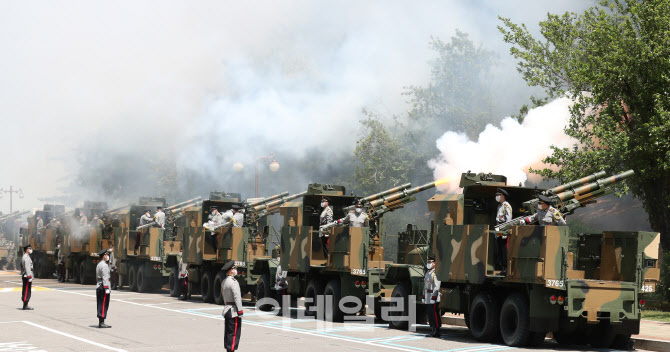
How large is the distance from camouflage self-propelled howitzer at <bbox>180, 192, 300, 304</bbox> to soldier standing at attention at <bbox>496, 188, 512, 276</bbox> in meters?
9.27

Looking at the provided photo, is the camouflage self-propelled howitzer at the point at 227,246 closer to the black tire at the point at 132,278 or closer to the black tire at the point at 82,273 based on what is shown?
the black tire at the point at 132,278

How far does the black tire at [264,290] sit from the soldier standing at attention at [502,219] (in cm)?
949

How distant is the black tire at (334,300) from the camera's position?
2250cm

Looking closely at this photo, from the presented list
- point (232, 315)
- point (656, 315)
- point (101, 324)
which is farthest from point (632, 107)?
point (232, 315)

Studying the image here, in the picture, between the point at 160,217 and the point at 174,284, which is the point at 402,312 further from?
the point at 160,217

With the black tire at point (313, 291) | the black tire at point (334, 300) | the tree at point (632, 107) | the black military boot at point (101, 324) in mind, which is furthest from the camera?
the tree at point (632, 107)

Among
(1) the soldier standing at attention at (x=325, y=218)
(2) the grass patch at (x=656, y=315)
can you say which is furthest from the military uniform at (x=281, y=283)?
(2) the grass patch at (x=656, y=315)

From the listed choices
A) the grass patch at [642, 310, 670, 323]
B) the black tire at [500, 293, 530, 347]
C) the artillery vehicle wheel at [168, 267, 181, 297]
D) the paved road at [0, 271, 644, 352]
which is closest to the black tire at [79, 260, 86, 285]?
the artillery vehicle wheel at [168, 267, 181, 297]

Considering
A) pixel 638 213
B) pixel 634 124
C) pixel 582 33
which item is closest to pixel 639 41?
pixel 634 124

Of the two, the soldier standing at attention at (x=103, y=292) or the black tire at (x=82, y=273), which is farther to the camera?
the black tire at (x=82, y=273)

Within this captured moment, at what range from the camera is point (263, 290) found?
2642 centimetres

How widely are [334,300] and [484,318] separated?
17.2ft

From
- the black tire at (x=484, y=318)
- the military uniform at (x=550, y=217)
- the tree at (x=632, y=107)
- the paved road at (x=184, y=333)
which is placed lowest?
the paved road at (x=184, y=333)

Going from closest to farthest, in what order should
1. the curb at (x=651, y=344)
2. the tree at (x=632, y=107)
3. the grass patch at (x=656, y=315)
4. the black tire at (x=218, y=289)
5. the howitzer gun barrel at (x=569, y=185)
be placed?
the curb at (x=651, y=344) → the howitzer gun barrel at (x=569, y=185) → the grass patch at (x=656, y=315) → the tree at (x=632, y=107) → the black tire at (x=218, y=289)
